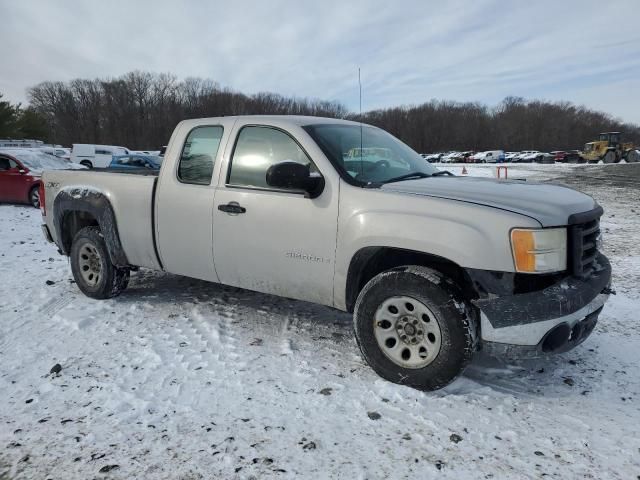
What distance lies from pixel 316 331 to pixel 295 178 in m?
1.54

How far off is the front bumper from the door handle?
1876 mm

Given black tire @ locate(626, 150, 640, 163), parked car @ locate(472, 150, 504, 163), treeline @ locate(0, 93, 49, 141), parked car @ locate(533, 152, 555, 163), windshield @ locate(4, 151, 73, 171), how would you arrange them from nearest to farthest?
1. windshield @ locate(4, 151, 73, 171)
2. black tire @ locate(626, 150, 640, 163)
3. parked car @ locate(533, 152, 555, 163)
4. parked car @ locate(472, 150, 504, 163)
5. treeline @ locate(0, 93, 49, 141)

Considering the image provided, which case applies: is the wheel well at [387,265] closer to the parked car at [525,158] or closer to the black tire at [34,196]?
the black tire at [34,196]

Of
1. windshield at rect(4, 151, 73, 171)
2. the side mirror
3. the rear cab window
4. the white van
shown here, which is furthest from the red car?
the white van

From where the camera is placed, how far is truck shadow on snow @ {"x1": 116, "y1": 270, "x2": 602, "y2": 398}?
10.8 ft

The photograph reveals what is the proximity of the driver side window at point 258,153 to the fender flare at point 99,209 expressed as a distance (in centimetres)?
157

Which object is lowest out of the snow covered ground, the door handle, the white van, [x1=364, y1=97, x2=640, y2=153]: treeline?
the snow covered ground

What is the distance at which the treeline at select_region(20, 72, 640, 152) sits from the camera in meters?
98.3

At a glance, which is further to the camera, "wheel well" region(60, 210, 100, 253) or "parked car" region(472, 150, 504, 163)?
"parked car" region(472, 150, 504, 163)

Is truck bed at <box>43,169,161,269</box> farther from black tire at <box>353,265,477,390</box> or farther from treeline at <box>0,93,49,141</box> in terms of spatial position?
treeline at <box>0,93,49,141</box>

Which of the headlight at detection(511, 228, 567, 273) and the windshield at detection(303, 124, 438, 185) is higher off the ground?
the windshield at detection(303, 124, 438, 185)

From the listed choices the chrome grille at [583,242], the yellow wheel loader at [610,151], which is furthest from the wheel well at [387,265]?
the yellow wheel loader at [610,151]

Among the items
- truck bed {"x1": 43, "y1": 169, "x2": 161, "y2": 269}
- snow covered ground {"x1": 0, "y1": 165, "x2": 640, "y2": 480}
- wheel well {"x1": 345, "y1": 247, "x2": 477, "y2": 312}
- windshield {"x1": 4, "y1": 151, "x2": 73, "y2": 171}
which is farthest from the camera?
windshield {"x1": 4, "y1": 151, "x2": 73, "y2": 171}

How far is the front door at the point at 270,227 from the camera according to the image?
348 centimetres
